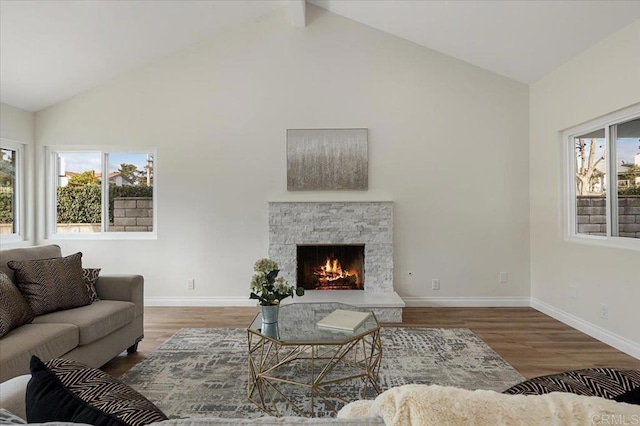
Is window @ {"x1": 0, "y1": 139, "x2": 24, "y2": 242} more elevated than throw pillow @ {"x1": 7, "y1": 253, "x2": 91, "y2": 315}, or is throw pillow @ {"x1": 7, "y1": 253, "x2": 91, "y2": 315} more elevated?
window @ {"x1": 0, "y1": 139, "x2": 24, "y2": 242}

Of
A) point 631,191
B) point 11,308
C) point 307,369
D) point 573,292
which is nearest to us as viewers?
point 11,308

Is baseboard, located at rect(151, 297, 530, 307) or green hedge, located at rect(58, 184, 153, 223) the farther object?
green hedge, located at rect(58, 184, 153, 223)

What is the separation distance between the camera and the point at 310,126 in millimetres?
4617

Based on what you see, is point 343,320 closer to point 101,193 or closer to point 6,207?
point 101,193

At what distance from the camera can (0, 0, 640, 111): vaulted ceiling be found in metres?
3.28

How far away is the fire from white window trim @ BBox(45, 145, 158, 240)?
2.11 m

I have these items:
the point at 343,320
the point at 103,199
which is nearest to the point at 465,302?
the point at 343,320

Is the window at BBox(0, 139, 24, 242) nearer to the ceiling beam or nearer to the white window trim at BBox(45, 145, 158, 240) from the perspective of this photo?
the white window trim at BBox(45, 145, 158, 240)

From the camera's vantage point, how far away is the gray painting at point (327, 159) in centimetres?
457

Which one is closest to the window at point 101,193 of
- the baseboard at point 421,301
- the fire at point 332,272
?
the baseboard at point 421,301

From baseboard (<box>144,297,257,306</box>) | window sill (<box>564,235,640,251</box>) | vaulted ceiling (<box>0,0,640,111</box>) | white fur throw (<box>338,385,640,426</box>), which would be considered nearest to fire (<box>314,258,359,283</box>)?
baseboard (<box>144,297,257,306</box>)

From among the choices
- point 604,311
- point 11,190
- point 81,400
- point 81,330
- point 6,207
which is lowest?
point 604,311

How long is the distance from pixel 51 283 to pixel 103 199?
248 centimetres

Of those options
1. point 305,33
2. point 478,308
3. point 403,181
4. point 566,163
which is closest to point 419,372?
point 478,308
